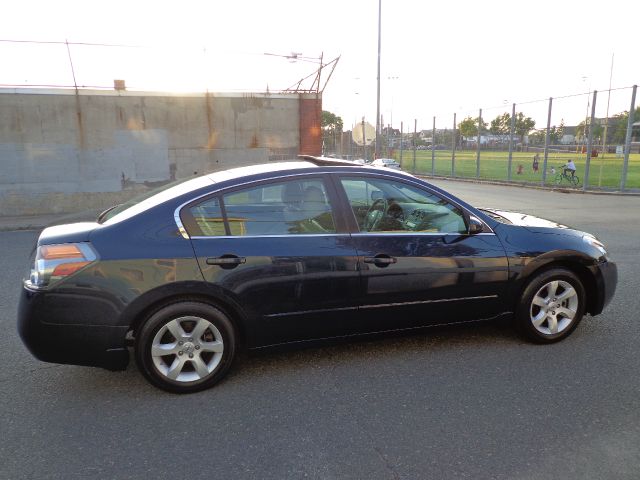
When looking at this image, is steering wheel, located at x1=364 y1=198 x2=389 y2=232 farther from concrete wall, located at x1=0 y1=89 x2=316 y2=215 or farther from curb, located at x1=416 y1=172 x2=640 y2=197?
curb, located at x1=416 y1=172 x2=640 y2=197

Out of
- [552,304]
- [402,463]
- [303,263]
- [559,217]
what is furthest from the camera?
[559,217]

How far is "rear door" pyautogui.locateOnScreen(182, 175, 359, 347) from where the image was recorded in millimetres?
3176

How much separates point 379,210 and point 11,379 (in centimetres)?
289

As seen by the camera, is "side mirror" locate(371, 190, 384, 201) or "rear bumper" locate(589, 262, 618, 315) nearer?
"side mirror" locate(371, 190, 384, 201)

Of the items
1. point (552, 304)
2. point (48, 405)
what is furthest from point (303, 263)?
point (552, 304)

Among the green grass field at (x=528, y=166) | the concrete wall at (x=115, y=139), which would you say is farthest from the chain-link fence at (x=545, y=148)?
the concrete wall at (x=115, y=139)

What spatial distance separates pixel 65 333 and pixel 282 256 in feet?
4.66

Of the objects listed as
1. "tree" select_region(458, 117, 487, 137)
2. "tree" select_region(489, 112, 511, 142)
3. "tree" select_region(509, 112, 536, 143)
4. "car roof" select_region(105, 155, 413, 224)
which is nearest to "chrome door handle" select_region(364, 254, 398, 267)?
→ "car roof" select_region(105, 155, 413, 224)

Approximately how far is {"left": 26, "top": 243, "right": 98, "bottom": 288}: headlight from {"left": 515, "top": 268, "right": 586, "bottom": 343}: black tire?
3.17 meters

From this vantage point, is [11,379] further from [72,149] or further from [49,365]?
[72,149]

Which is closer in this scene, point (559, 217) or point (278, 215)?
point (278, 215)

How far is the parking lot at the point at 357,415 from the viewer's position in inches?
97.3

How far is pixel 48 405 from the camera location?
3.08m

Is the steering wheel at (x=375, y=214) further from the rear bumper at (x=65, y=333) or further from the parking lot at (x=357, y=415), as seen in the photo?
the rear bumper at (x=65, y=333)
